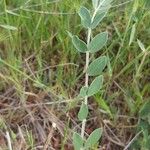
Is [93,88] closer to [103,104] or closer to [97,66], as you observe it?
[97,66]

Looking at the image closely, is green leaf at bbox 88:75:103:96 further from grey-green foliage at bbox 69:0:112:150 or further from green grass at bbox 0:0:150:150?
green grass at bbox 0:0:150:150

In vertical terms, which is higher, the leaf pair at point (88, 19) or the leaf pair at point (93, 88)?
the leaf pair at point (88, 19)

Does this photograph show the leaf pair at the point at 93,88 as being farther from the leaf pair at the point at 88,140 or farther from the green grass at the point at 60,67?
the green grass at the point at 60,67

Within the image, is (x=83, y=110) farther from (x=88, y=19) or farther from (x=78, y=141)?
(x=88, y=19)

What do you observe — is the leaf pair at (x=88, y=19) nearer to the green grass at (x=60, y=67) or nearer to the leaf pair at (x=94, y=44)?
the leaf pair at (x=94, y=44)

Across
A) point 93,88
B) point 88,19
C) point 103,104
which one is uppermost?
point 88,19

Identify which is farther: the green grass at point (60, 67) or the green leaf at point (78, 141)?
the green grass at point (60, 67)

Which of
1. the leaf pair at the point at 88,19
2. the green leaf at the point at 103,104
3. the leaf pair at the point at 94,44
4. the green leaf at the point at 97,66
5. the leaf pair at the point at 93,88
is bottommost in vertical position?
the green leaf at the point at 103,104

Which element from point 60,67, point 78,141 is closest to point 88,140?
point 78,141

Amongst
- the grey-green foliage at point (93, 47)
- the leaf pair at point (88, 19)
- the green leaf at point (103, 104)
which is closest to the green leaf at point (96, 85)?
the grey-green foliage at point (93, 47)

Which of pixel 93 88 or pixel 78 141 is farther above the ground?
pixel 93 88

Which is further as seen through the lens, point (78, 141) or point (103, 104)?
point (103, 104)
